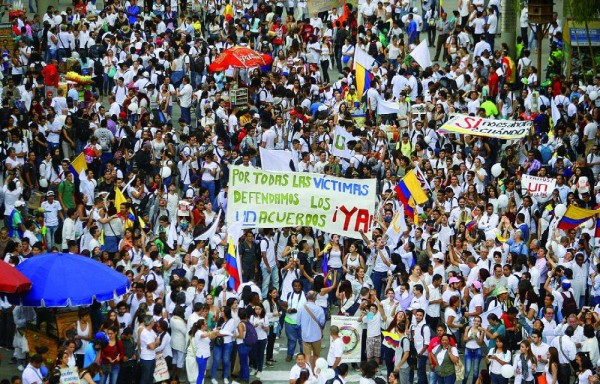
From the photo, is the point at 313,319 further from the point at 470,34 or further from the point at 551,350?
the point at 470,34

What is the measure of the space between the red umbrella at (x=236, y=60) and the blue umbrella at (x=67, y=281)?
38.0 ft

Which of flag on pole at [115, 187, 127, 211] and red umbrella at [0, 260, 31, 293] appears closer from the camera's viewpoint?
red umbrella at [0, 260, 31, 293]

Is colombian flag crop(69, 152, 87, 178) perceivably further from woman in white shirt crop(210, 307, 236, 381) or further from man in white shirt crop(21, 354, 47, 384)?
man in white shirt crop(21, 354, 47, 384)

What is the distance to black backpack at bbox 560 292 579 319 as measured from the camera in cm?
2038

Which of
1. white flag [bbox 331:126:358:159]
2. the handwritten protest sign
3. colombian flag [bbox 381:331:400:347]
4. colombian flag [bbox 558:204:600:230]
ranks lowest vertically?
the handwritten protest sign

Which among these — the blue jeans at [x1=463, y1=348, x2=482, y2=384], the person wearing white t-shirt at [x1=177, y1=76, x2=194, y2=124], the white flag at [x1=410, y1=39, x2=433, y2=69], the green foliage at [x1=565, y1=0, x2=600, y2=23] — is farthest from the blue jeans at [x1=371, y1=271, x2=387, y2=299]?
the green foliage at [x1=565, y1=0, x2=600, y2=23]

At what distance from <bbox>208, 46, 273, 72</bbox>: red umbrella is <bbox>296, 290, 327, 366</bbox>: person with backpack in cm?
→ 1135

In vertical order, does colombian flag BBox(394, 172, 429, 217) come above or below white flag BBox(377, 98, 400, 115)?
below

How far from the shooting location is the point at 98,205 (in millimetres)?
23641

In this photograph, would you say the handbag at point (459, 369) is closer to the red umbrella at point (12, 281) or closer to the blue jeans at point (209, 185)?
the red umbrella at point (12, 281)

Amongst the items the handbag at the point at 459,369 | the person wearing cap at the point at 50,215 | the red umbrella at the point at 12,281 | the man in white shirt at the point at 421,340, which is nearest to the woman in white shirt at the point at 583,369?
the handbag at the point at 459,369

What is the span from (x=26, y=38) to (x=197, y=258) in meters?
14.6

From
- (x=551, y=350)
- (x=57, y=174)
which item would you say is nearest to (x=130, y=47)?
(x=57, y=174)

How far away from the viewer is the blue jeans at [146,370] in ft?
64.4
